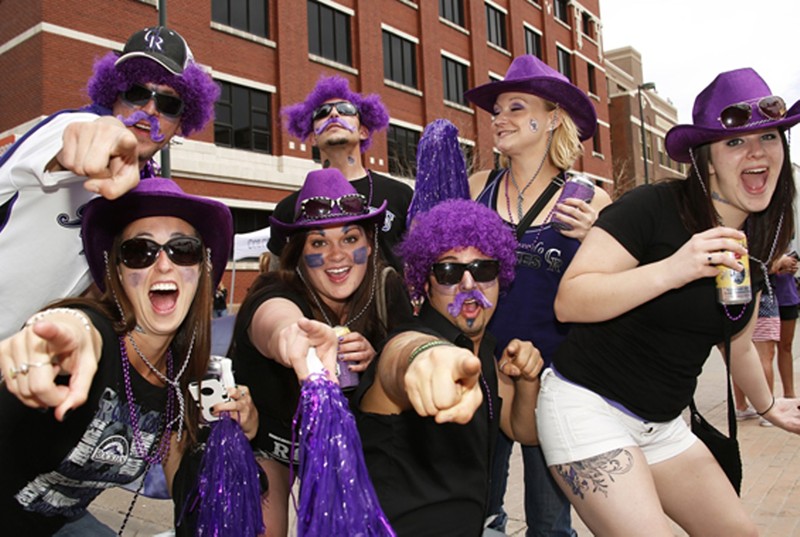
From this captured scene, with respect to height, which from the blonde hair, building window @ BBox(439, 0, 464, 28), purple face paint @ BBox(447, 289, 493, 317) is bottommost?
purple face paint @ BBox(447, 289, 493, 317)

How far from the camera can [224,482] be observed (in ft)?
7.39

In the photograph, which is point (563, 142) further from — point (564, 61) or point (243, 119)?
point (564, 61)

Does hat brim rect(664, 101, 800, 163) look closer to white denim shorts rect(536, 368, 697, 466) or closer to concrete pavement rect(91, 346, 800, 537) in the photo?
white denim shorts rect(536, 368, 697, 466)

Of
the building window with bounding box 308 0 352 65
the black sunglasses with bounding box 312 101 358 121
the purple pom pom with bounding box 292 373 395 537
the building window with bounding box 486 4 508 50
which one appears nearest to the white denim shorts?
the purple pom pom with bounding box 292 373 395 537

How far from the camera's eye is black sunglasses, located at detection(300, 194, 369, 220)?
2719 mm

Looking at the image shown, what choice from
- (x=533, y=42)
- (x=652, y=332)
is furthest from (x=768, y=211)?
(x=533, y=42)

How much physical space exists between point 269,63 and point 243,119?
196 centimetres

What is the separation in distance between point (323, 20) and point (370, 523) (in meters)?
20.3

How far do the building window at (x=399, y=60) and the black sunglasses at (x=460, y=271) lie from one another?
66.9ft

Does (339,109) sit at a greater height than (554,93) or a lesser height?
greater

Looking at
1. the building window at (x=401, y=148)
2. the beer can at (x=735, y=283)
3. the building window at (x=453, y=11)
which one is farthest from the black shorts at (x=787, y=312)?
the building window at (x=453, y=11)

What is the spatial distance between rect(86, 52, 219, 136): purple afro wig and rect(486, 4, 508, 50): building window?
25.7 meters

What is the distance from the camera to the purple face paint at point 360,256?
108 inches

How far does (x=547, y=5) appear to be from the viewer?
29859 millimetres
